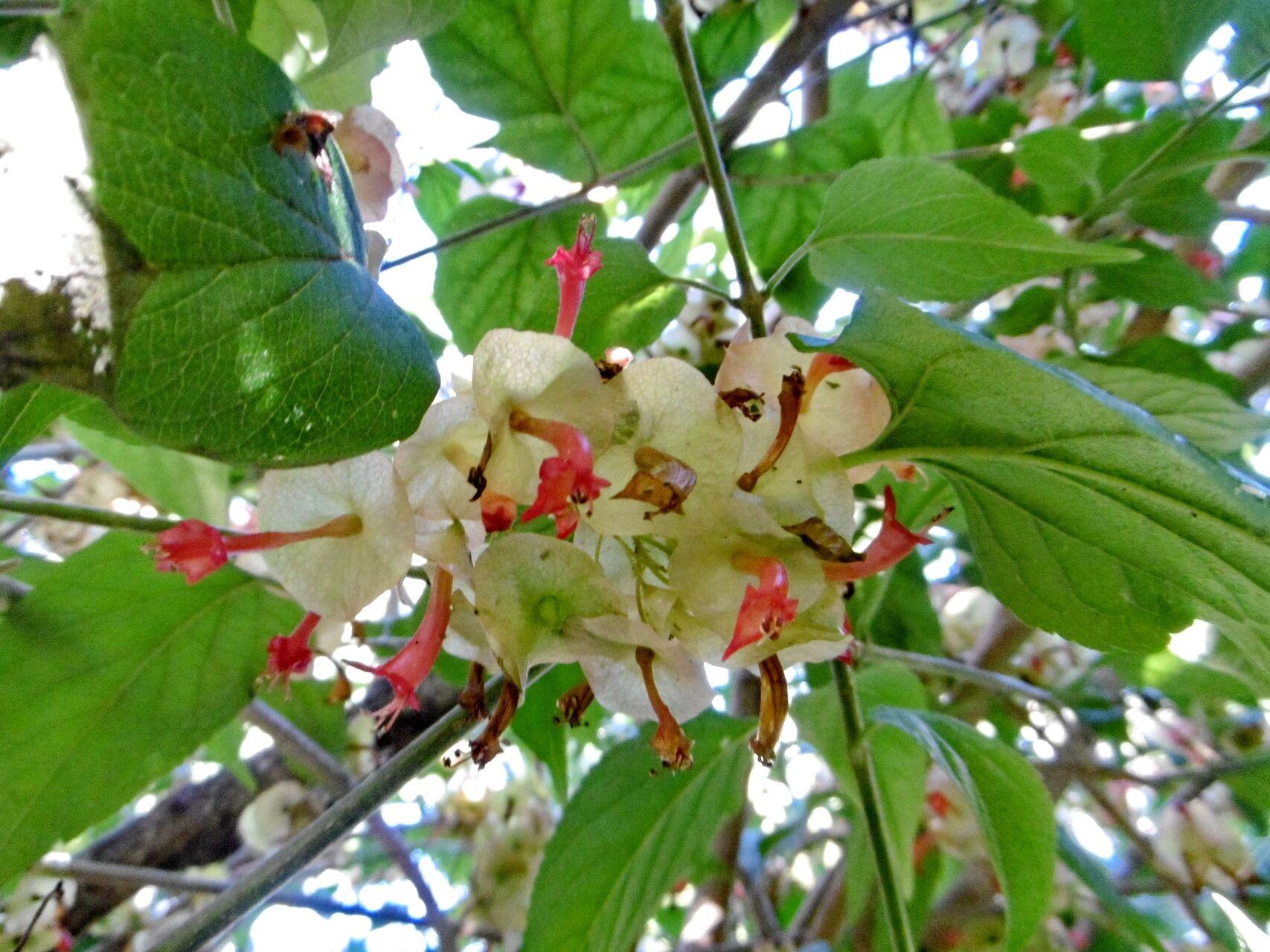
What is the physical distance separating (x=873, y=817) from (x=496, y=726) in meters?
0.25

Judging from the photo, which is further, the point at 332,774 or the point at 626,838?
the point at 332,774

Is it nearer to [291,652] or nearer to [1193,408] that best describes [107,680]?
[291,652]

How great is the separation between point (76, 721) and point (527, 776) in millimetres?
1020

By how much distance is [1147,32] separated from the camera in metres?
0.71

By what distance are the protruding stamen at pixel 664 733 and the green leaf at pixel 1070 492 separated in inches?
5.0

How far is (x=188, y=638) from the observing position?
55 cm

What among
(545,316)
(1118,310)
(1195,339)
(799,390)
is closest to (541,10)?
(545,316)

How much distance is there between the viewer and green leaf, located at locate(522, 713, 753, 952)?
0.62 meters

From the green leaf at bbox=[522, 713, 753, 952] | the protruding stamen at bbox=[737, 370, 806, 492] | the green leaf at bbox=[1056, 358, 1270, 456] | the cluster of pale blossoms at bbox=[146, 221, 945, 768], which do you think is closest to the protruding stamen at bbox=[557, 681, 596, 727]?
the cluster of pale blossoms at bbox=[146, 221, 945, 768]

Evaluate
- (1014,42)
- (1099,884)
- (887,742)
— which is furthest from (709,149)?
(1014,42)

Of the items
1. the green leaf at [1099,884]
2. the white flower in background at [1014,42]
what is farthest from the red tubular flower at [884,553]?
the white flower in background at [1014,42]

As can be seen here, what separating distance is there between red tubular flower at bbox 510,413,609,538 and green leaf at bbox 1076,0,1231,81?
0.61 metres

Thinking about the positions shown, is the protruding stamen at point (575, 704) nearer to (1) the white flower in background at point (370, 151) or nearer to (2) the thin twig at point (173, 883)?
(1) the white flower in background at point (370, 151)

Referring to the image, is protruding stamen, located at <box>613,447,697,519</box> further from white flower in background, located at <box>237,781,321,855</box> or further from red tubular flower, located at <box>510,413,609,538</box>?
white flower in background, located at <box>237,781,321,855</box>
